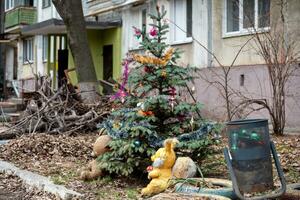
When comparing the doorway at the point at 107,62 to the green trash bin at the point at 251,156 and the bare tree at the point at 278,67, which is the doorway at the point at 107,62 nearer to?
the bare tree at the point at 278,67

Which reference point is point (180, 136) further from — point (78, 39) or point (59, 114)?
point (78, 39)

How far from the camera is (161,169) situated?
671 cm

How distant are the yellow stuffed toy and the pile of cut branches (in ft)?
Result: 19.8

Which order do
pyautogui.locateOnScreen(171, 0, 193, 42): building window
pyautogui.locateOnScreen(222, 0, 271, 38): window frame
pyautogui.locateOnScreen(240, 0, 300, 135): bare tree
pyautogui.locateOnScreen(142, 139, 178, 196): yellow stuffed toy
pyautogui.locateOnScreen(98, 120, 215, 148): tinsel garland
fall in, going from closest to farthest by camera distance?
pyautogui.locateOnScreen(142, 139, 178, 196): yellow stuffed toy
pyautogui.locateOnScreen(98, 120, 215, 148): tinsel garland
pyautogui.locateOnScreen(240, 0, 300, 135): bare tree
pyautogui.locateOnScreen(222, 0, 271, 38): window frame
pyautogui.locateOnScreen(171, 0, 193, 42): building window

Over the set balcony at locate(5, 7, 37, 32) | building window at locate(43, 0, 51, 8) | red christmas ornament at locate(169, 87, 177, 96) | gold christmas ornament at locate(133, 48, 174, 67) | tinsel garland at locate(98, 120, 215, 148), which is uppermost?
building window at locate(43, 0, 51, 8)

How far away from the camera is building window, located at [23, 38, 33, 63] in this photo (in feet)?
109

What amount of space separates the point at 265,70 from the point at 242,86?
104cm

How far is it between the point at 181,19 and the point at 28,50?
17183mm

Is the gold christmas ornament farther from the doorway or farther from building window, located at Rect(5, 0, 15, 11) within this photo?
building window, located at Rect(5, 0, 15, 11)

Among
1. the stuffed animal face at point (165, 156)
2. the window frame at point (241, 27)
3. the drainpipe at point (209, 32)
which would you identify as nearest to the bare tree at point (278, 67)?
the window frame at point (241, 27)

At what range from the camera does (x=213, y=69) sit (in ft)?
52.7

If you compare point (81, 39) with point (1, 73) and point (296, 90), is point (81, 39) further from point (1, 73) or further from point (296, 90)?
point (1, 73)

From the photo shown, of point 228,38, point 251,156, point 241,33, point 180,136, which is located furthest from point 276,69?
point 251,156

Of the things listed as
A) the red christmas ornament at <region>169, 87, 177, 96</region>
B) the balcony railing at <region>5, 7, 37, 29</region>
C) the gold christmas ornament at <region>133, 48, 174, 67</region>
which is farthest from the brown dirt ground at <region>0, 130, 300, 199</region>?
the balcony railing at <region>5, 7, 37, 29</region>
